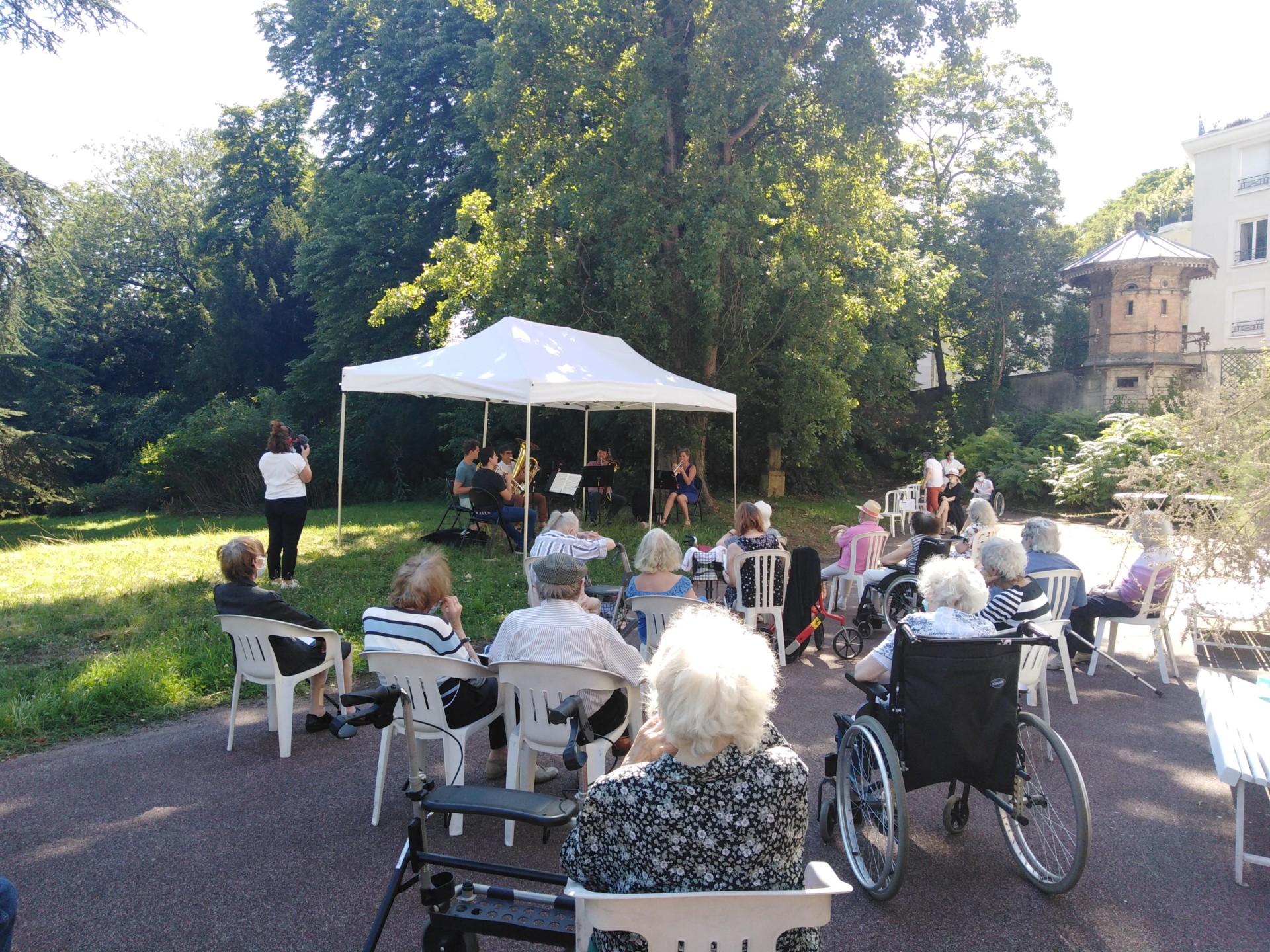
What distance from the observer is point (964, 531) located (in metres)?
7.53

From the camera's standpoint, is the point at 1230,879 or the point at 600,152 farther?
the point at 600,152

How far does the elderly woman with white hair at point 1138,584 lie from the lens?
5875 millimetres

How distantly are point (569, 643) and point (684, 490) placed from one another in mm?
10869

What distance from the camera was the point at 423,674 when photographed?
360cm

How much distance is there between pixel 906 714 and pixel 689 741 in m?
1.42

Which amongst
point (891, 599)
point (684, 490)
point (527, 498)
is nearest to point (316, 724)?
point (891, 599)

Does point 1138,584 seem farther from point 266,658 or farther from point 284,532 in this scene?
point 284,532

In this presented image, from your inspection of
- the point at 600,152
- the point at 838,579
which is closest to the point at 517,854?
the point at 838,579

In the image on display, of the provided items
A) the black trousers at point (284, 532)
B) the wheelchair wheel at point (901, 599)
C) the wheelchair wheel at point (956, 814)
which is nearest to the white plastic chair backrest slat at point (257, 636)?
the wheelchair wheel at point (956, 814)

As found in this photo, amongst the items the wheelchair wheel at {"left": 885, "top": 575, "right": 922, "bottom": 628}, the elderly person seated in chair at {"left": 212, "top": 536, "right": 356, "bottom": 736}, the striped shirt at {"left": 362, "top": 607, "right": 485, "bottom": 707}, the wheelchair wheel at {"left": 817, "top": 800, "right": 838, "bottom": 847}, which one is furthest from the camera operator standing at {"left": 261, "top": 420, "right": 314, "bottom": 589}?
the wheelchair wheel at {"left": 817, "top": 800, "right": 838, "bottom": 847}

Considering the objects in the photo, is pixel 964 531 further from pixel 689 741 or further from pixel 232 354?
pixel 232 354

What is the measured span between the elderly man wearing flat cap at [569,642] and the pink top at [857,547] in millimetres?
4315

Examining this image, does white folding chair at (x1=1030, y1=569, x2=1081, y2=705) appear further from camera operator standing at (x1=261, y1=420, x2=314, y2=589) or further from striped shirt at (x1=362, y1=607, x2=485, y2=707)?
camera operator standing at (x1=261, y1=420, x2=314, y2=589)

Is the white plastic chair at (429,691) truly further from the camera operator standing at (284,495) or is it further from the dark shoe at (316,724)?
the camera operator standing at (284,495)
